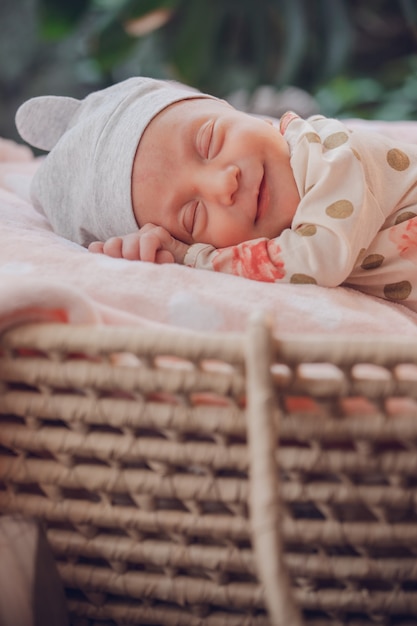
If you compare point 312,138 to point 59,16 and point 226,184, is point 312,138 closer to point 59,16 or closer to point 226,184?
point 226,184

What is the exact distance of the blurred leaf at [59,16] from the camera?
195 centimetres

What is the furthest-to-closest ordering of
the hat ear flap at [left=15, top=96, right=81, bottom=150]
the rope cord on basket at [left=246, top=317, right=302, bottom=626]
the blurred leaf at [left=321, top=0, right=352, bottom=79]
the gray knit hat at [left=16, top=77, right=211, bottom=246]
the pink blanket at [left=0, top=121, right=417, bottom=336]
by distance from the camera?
1. the blurred leaf at [left=321, top=0, right=352, bottom=79]
2. the hat ear flap at [left=15, top=96, right=81, bottom=150]
3. the gray knit hat at [left=16, top=77, right=211, bottom=246]
4. the pink blanket at [left=0, top=121, right=417, bottom=336]
5. the rope cord on basket at [left=246, top=317, right=302, bottom=626]

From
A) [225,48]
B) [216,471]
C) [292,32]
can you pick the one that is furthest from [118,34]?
[216,471]

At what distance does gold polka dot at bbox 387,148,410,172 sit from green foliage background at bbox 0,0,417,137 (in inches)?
47.7

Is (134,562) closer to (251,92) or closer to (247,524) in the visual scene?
(247,524)

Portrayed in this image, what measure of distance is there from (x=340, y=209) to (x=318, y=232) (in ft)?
0.11

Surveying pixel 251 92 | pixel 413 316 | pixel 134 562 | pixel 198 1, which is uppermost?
pixel 198 1

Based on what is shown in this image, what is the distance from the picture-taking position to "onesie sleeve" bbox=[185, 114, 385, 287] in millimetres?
791

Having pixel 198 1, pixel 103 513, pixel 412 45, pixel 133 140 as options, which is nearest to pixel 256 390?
pixel 103 513

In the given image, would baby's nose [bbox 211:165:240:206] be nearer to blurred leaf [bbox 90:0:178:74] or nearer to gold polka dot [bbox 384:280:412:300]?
gold polka dot [bbox 384:280:412:300]

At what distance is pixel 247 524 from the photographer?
553 millimetres

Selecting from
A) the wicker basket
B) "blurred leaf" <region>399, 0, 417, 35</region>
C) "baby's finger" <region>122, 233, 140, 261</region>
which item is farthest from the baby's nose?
"blurred leaf" <region>399, 0, 417, 35</region>

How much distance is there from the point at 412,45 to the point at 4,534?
2275mm

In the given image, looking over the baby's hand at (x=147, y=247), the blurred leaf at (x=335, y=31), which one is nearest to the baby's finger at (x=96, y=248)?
the baby's hand at (x=147, y=247)
